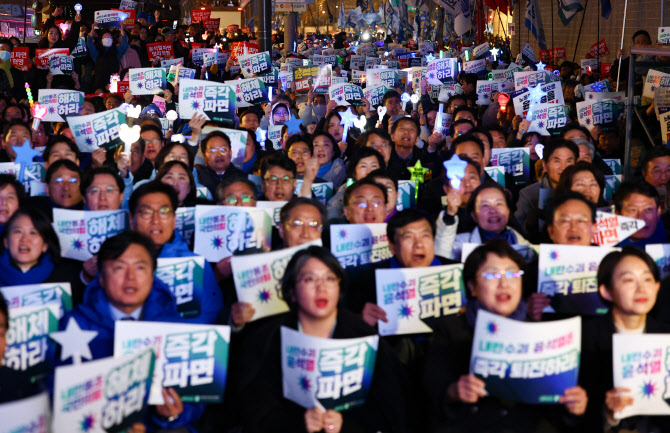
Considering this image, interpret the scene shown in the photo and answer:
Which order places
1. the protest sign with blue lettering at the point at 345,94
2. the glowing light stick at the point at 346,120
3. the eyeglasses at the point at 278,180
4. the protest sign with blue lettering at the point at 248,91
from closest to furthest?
the eyeglasses at the point at 278,180 → the glowing light stick at the point at 346,120 → the protest sign with blue lettering at the point at 248,91 → the protest sign with blue lettering at the point at 345,94

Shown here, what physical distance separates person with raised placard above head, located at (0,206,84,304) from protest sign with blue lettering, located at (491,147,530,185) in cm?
422

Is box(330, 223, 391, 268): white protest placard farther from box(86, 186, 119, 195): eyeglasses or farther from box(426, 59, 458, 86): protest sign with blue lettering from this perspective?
box(426, 59, 458, 86): protest sign with blue lettering

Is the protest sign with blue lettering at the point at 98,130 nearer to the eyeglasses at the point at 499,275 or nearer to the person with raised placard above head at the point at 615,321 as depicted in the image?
the eyeglasses at the point at 499,275

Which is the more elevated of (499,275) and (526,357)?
(499,275)

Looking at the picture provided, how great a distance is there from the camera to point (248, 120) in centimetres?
955

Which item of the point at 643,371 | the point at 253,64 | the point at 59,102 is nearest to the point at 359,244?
the point at 643,371

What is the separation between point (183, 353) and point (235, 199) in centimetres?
215

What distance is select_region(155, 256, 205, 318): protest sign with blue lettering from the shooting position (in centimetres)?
456

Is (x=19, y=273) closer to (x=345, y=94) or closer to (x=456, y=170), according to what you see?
(x=456, y=170)

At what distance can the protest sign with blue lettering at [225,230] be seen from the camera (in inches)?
214

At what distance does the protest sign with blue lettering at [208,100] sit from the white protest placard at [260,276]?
4.44 metres

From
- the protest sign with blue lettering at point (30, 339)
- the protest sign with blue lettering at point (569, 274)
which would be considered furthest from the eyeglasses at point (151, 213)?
the protest sign with blue lettering at point (569, 274)

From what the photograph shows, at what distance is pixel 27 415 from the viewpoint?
2896 mm

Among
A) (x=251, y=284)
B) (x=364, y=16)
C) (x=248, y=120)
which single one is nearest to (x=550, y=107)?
(x=248, y=120)
